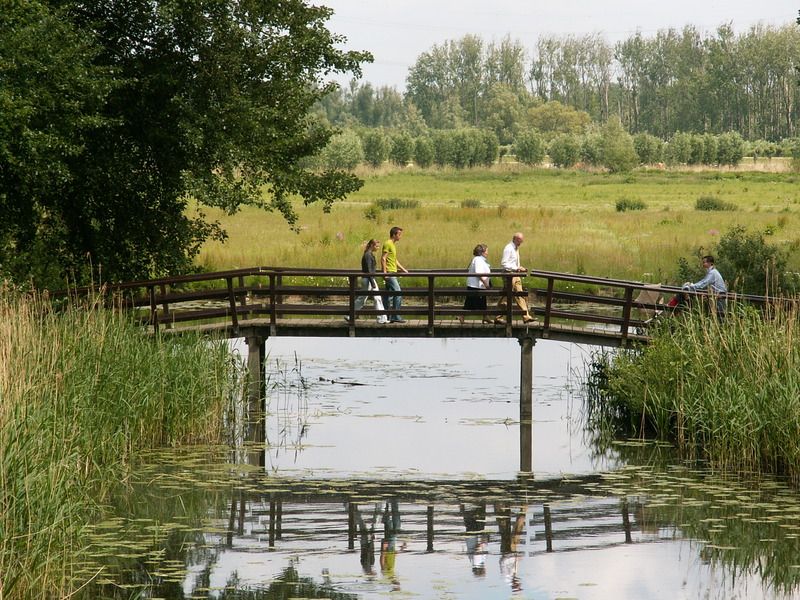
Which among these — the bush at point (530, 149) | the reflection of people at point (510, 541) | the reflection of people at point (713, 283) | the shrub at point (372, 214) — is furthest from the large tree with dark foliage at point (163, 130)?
the bush at point (530, 149)

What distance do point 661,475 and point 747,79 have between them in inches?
5436

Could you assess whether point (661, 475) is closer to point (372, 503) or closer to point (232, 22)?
point (372, 503)

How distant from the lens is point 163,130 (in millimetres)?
26062

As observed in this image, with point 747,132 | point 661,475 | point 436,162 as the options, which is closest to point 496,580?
point 661,475

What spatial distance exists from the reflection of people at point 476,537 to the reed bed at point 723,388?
381 centimetres

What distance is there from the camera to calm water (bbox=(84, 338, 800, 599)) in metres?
12.5

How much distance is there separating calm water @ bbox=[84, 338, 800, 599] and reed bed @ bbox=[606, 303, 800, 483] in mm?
599

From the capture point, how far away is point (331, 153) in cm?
10775

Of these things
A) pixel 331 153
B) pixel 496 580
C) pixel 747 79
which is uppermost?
pixel 747 79

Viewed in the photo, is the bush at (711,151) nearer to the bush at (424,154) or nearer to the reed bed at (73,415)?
the bush at (424,154)

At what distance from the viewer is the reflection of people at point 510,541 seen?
12641mm

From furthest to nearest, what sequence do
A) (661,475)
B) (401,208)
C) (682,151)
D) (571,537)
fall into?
(682,151) < (401,208) < (661,475) < (571,537)

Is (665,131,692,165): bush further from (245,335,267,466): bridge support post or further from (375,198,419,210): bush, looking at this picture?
(245,335,267,466): bridge support post

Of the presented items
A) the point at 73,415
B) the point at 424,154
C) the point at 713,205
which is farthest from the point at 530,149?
the point at 73,415
